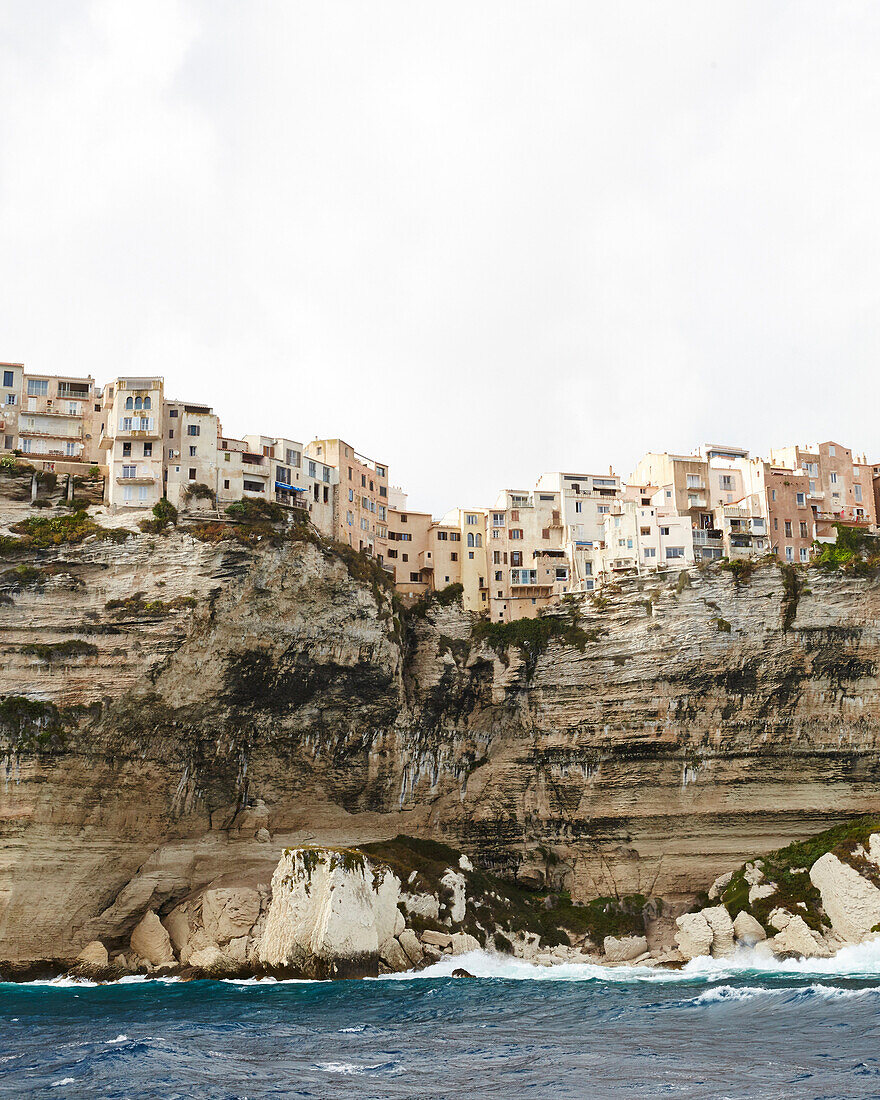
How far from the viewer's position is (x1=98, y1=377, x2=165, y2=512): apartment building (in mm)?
68312

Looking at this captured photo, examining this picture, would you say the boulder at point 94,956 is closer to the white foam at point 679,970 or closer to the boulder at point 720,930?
the white foam at point 679,970

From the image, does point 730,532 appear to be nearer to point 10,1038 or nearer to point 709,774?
point 709,774

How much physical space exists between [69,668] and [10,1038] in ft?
77.5

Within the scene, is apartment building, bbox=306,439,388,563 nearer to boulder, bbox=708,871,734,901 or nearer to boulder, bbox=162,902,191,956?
boulder, bbox=162,902,191,956

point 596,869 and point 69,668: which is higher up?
point 69,668

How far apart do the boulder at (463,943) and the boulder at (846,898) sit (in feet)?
63.3

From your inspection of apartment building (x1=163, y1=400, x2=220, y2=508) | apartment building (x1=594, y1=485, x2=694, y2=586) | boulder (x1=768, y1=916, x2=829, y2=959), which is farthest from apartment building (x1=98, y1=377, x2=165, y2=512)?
boulder (x1=768, y1=916, x2=829, y2=959)

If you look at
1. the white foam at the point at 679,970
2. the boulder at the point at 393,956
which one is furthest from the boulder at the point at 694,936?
the boulder at the point at 393,956

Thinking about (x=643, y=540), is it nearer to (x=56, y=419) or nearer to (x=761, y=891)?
(x=761, y=891)

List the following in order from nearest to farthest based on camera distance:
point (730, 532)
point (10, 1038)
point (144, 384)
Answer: point (10, 1038)
point (144, 384)
point (730, 532)

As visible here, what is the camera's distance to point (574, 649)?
7412cm

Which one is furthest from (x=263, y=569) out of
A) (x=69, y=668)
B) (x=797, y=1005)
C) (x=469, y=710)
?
(x=797, y=1005)

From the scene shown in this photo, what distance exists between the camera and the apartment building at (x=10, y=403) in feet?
244

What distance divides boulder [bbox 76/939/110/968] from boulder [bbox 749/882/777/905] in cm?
3562
